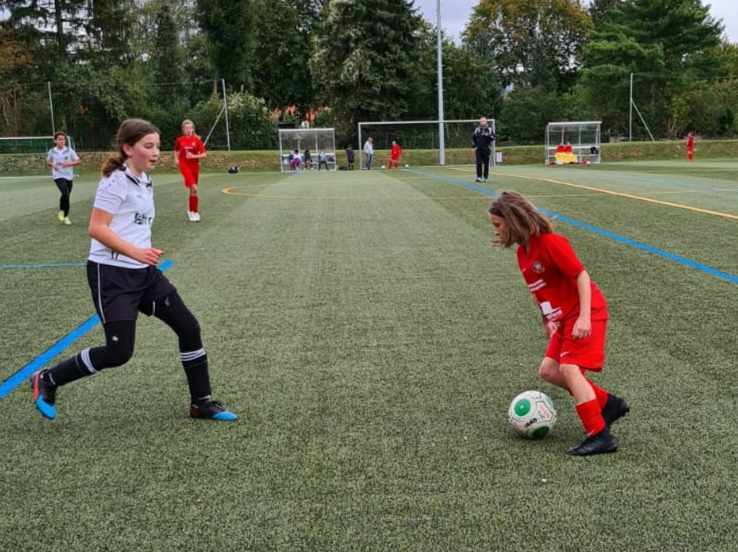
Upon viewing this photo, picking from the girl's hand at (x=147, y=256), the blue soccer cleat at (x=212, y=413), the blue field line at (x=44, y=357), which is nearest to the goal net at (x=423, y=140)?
the blue field line at (x=44, y=357)

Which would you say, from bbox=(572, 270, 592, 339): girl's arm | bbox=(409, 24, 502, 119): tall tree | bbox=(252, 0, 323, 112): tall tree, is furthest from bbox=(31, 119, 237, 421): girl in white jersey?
bbox=(252, 0, 323, 112): tall tree

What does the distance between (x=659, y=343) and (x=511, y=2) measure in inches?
2722

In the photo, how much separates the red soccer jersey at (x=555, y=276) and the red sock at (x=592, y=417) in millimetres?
438

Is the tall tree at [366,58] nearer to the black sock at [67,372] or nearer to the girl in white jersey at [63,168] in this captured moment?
the girl in white jersey at [63,168]

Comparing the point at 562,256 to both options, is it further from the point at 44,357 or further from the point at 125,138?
the point at 44,357

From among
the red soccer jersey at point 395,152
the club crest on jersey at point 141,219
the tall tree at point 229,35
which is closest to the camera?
the club crest on jersey at point 141,219

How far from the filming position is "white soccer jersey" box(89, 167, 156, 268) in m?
3.61

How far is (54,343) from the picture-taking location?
5.43 metres

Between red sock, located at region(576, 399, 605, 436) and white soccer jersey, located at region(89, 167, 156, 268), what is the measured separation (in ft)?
7.99

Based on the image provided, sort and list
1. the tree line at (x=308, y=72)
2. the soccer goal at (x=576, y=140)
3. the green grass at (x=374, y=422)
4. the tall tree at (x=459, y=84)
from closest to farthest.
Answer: the green grass at (x=374, y=422), the soccer goal at (x=576, y=140), the tree line at (x=308, y=72), the tall tree at (x=459, y=84)

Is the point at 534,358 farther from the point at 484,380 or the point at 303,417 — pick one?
the point at 303,417

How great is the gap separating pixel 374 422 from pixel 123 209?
181 cm

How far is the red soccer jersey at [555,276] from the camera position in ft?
11.0

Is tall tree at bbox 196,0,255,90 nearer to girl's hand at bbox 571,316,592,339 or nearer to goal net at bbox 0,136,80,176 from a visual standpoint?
goal net at bbox 0,136,80,176
